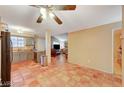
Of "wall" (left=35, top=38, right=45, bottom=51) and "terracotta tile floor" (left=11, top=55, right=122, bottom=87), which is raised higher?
"wall" (left=35, top=38, right=45, bottom=51)

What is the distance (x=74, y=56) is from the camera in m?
5.32

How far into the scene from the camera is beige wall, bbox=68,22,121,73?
370cm

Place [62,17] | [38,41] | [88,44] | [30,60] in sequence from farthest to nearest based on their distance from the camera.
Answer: [38,41], [30,60], [88,44], [62,17]

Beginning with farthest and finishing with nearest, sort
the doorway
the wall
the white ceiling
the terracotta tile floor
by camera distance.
A: the wall → the doorway → the terracotta tile floor → the white ceiling

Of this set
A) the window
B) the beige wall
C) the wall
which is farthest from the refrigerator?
the wall

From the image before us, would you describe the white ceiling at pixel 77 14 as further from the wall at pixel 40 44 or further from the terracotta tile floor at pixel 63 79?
the wall at pixel 40 44

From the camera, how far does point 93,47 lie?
4293mm

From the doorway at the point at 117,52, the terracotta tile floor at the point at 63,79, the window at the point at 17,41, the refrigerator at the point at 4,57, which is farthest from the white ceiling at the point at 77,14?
the window at the point at 17,41

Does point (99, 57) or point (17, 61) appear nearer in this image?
point (99, 57)

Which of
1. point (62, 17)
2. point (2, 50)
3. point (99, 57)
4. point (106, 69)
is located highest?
point (62, 17)

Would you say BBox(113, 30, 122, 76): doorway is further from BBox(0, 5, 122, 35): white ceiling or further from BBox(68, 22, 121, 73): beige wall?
BBox(0, 5, 122, 35): white ceiling
